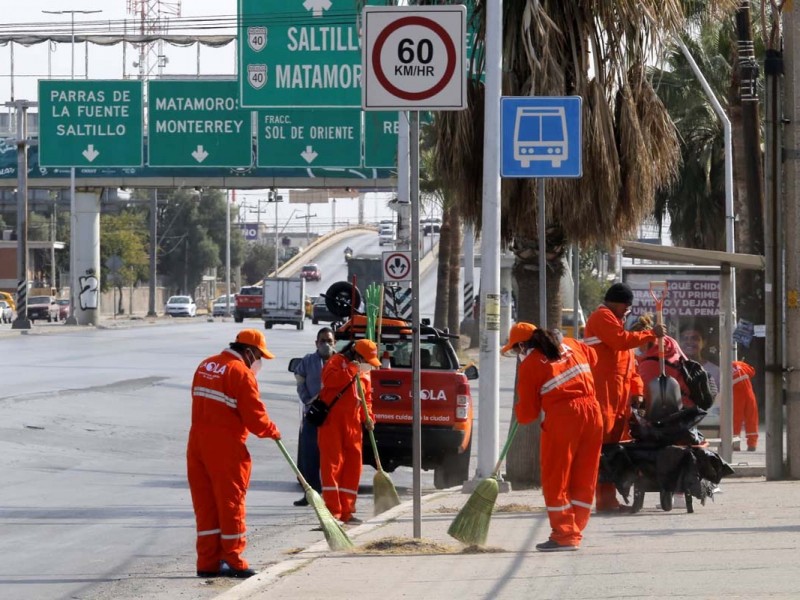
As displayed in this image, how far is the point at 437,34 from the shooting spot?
9039 mm

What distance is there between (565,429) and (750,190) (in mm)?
14274

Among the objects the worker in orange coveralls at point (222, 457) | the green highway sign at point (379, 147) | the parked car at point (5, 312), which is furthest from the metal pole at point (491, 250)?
the parked car at point (5, 312)

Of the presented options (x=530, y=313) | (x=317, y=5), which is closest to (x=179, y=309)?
(x=317, y=5)

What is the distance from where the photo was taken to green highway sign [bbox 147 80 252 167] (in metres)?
37.9

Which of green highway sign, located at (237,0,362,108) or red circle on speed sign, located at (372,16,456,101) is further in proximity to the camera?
green highway sign, located at (237,0,362,108)

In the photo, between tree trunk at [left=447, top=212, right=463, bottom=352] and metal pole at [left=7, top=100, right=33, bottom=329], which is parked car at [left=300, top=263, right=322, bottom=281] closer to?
metal pole at [left=7, top=100, right=33, bottom=329]

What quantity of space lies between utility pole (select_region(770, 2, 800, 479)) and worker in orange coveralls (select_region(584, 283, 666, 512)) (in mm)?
2735

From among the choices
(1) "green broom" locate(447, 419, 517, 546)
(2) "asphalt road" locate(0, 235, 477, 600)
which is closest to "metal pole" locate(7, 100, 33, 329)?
(2) "asphalt road" locate(0, 235, 477, 600)

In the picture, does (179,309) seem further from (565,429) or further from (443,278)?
(565,429)

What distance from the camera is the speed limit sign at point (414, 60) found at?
9016 mm

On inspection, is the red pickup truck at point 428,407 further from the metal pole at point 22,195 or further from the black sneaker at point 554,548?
the metal pole at point 22,195

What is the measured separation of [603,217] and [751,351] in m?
10.6

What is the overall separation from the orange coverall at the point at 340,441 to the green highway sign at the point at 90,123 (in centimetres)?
2818

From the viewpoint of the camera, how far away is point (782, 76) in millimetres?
13227
